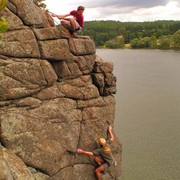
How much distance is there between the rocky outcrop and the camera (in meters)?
12.2

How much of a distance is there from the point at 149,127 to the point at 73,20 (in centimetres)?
1991

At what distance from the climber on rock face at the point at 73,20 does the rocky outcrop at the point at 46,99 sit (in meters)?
0.54

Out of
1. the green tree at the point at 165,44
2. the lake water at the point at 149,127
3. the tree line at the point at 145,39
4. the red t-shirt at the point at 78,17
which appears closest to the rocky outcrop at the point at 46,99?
the red t-shirt at the point at 78,17

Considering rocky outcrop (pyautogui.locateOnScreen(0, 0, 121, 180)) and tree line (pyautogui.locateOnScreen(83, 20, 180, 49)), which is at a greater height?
rocky outcrop (pyautogui.locateOnScreen(0, 0, 121, 180))

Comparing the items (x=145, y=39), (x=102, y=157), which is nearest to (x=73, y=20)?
(x=102, y=157)

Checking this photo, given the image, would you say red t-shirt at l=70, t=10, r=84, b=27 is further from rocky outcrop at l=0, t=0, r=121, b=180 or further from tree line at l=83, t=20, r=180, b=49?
tree line at l=83, t=20, r=180, b=49

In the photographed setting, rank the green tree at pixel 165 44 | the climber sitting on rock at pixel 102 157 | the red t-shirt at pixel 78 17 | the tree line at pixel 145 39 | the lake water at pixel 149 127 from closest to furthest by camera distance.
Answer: the climber sitting on rock at pixel 102 157
the red t-shirt at pixel 78 17
the lake water at pixel 149 127
the green tree at pixel 165 44
the tree line at pixel 145 39

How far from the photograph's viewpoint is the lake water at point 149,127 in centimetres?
2311

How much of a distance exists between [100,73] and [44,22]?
4648mm

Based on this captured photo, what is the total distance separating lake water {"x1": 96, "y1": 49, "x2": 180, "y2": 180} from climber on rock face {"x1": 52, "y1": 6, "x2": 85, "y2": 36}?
1231cm

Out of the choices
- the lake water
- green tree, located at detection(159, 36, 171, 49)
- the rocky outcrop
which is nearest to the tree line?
green tree, located at detection(159, 36, 171, 49)

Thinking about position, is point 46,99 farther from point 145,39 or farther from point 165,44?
point 145,39

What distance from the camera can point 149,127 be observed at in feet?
104

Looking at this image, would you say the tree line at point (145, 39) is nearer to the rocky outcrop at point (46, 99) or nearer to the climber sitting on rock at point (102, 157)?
the rocky outcrop at point (46, 99)
